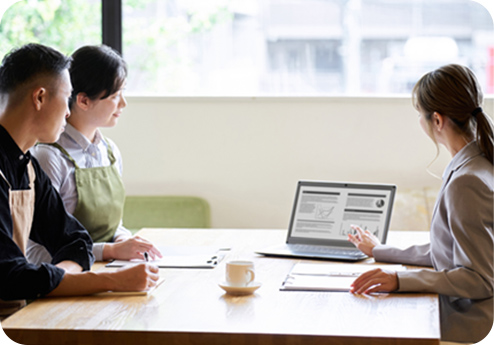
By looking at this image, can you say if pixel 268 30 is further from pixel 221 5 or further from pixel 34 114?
pixel 34 114

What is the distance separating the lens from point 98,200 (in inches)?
87.0

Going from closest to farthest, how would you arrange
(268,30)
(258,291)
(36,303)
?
(36,303)
(258,291)
(268,30)

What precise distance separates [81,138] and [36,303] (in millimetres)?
905

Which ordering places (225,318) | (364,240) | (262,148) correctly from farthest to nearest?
(262,148)
(364,240)
(225,318)

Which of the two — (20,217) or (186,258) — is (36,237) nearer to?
(20,217)

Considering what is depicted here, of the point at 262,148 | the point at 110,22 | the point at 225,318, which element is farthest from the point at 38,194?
the point at 110,22

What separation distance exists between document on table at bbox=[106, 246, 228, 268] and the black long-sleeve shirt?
127 millimetres

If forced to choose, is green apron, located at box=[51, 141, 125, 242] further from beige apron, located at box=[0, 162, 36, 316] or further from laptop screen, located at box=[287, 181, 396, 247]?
laptop screen, located at box=[287, 181, 396, 247]

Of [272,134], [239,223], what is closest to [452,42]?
[272,134]

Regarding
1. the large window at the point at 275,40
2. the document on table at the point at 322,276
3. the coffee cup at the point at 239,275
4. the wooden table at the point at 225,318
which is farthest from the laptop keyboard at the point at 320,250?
the large window at the point at 275,40

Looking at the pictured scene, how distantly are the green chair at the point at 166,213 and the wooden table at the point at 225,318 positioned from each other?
209 cm

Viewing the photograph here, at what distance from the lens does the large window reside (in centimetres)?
391

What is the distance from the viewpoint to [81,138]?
2248 millimetres

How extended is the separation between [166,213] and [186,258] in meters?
1.83
